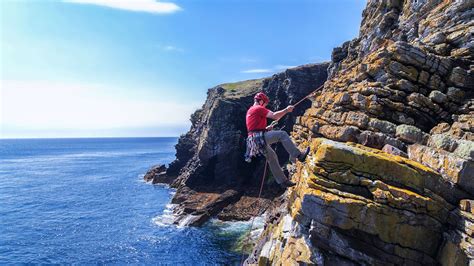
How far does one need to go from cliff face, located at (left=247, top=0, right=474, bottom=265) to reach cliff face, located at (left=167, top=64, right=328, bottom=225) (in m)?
44.5

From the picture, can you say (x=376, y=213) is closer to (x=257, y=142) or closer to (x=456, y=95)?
(x=257, y=142)

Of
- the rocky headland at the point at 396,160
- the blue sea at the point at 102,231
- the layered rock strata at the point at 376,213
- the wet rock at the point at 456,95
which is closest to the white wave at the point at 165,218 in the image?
the blue sea at the point at 102,231

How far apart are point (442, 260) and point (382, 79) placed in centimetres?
964

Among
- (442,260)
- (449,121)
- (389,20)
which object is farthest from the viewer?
(389,20)

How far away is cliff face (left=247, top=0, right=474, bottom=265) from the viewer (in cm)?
1210

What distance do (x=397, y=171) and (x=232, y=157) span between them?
63.5 meters

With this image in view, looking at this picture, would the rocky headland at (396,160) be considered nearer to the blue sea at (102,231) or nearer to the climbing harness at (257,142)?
the climbing harness at (257,142)

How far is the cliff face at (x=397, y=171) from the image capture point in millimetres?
12102

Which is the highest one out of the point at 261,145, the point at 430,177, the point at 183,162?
the point at 261,145

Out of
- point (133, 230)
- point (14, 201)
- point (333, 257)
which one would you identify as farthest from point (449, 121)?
point (14, 201)

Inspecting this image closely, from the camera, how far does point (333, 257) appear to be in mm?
12547

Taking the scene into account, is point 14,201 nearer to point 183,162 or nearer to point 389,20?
point 183,162

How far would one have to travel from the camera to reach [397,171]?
41.5 ft

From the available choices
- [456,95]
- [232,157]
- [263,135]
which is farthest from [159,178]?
[456,95]
